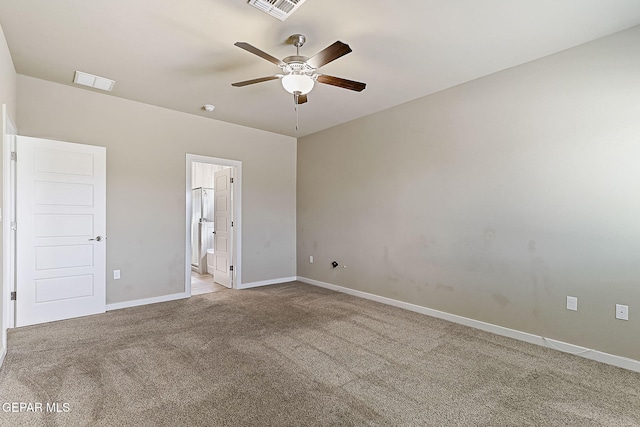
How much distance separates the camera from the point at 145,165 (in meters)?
4.32

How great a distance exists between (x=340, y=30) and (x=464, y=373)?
2.96m

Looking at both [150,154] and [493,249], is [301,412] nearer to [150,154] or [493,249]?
[493,249]

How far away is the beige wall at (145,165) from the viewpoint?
12.2 ft

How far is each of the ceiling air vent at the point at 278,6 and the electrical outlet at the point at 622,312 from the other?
352 cm

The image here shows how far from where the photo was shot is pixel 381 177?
4.51 m

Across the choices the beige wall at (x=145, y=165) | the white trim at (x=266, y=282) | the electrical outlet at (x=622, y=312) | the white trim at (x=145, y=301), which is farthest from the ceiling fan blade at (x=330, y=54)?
the white trim at (x=266, y=282)

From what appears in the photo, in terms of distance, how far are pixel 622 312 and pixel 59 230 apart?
18.7 feet

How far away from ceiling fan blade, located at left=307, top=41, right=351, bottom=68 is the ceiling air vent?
0.35 m

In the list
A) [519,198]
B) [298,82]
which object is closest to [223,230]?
[298,82]

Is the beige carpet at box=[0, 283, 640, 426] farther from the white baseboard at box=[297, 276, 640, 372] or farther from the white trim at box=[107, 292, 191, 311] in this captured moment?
the white trim at box=[107, 292, 191, 311]

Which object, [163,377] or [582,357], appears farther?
[582,357]

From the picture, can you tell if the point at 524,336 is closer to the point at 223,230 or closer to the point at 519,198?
the point at 519,198

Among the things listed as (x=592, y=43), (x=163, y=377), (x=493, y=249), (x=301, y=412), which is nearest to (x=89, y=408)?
(x=163, y=377)

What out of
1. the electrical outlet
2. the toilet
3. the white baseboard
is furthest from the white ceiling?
the toilet
